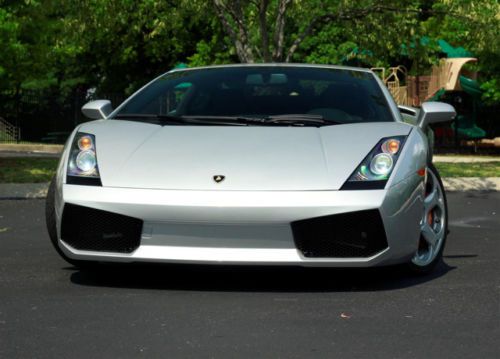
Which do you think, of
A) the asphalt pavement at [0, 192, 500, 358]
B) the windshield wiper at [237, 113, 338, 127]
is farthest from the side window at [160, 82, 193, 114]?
the asphalt pavement at [0, 192, 500, 358]

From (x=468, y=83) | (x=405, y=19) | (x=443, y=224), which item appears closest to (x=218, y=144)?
(x=443, y=224)

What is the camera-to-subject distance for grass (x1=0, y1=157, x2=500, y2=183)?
50.6 feet

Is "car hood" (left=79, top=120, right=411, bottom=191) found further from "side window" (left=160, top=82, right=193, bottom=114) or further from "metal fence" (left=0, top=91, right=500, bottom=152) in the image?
"metal fence" (left=0, top=91, right=500, bottom=152)

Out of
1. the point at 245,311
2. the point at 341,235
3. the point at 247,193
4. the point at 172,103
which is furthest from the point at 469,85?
the point at 245,311

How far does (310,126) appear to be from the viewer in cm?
642

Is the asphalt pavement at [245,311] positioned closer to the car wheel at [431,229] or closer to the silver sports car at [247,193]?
the car wheel at [431,229]

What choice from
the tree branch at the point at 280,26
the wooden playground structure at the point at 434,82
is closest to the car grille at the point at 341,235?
the tree branch at the point at 280,26

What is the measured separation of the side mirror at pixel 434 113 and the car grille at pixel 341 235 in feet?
5.36

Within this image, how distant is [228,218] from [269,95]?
5.36 feet

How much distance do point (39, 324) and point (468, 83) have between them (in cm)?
2650

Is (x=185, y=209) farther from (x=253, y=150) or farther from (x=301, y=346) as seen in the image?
(x=301, y=346)

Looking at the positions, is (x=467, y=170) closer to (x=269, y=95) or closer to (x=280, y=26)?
(x=280, y=26)

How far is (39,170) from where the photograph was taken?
1739 cm

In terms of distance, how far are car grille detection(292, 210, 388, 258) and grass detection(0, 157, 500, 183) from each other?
32.1ft
